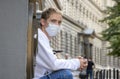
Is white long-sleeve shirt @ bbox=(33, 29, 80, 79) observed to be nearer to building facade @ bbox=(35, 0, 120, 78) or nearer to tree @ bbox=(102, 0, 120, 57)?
building facade @ bbox=(35, 0, 120, 78)

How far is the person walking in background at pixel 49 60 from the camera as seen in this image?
4125 millimetres

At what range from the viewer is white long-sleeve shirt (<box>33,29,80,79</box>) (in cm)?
411

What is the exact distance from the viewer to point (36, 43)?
4.00m

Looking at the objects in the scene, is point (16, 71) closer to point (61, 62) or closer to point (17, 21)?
point (17, 21)

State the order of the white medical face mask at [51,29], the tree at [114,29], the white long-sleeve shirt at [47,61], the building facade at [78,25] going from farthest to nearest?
the building facade at [78,25] → the tree at [114,29] → the white medical face mask at [51,29] → the white long-sleeve shirt at [47,61]

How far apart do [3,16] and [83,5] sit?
2123 inches

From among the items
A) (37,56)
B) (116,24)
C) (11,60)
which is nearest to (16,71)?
(11,60)

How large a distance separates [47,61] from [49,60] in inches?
1.4

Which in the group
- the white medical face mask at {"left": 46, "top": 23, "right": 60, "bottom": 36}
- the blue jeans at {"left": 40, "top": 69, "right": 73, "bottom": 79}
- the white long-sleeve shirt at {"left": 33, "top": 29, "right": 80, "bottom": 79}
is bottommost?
the blue jeans at {"left": 40, "top": 69, "right": 73, "bottom": 79}

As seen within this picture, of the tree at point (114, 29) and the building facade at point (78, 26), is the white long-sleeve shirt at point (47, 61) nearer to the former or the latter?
the building facade at point (78, 26)

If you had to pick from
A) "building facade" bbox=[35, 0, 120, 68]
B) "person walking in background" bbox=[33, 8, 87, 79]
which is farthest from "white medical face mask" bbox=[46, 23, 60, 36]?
"building facade" bbox=[35, 0, 120, 68]

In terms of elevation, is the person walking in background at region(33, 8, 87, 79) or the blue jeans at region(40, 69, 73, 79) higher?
the person walking in background at region(33, 8, 87, 79)

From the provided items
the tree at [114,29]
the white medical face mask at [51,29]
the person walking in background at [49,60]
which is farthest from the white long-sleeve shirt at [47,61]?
the tree at [114,29]

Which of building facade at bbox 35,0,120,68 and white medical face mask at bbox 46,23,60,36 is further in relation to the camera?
building facade at bbox 35,0,120,68
